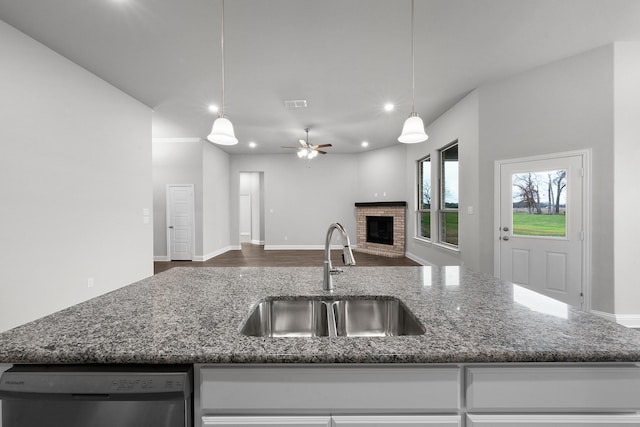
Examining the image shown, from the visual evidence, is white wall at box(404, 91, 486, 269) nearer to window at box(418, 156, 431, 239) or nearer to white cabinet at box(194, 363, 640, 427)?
window at box(418, 156, 431, 239)

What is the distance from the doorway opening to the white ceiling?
5481 millimetres

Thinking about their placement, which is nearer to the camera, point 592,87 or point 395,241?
point 592,87

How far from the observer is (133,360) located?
74cm

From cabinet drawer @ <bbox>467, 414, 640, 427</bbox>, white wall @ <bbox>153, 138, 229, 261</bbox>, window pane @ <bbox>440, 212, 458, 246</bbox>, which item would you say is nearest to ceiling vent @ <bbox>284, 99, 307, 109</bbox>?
white wall @ <bbox>153, 138, 229, 261</bbox>

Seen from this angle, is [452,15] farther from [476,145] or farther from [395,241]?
[395,241]

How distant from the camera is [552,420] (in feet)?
2.48

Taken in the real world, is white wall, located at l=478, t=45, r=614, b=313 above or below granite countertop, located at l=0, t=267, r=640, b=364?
above

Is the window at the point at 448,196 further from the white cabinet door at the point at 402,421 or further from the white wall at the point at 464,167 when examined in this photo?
the white cabinet door at the point at 402,421

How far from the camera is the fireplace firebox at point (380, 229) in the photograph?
7414 mm

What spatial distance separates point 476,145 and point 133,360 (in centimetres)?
443

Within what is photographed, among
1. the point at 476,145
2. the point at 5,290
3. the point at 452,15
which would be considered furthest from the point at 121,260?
the point at 476,145

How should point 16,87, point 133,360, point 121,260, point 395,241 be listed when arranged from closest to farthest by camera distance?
1. point 133,360
2. point 16,87
3. point 121,260
4. point 395,241

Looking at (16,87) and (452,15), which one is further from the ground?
(452,15)

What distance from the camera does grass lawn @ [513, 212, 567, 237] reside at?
128 inches
